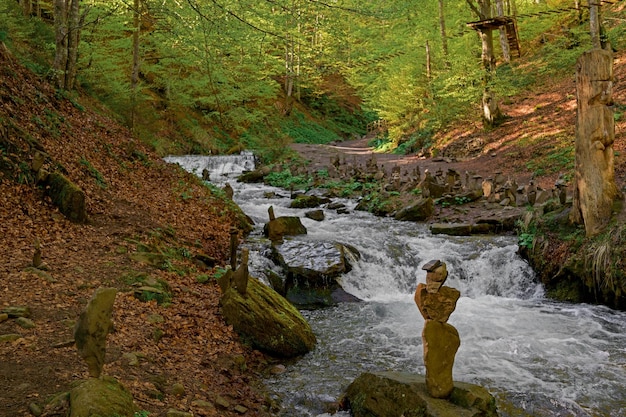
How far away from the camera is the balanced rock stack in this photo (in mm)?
4684

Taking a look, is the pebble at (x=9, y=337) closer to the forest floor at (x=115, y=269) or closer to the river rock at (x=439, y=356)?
the forest floor at (x=115, y=269)

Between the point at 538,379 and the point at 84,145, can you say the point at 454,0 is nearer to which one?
the point at 84,145

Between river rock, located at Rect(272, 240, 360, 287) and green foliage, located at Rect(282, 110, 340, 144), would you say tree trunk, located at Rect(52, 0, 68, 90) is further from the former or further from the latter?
green foliage, located at Rect(282, 110, 340, 144)

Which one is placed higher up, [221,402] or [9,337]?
[9,337]

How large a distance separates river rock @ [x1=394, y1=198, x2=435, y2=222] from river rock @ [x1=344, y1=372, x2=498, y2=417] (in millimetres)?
9120

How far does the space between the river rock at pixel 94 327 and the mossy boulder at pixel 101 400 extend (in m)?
0.19

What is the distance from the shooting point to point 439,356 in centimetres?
481

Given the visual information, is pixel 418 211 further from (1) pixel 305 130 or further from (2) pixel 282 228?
(1) pixel 305 130

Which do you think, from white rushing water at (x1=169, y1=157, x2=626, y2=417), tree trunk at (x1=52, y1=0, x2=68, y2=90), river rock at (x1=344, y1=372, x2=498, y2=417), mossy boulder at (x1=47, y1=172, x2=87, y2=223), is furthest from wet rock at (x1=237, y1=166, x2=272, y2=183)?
river rock at (x1=344, y1=372, x2=498, y2=417)

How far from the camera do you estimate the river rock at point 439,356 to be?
15.8 ft

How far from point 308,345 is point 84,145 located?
8238 mm

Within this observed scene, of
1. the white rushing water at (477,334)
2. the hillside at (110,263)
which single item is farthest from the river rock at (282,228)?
the hillside at (110,263)

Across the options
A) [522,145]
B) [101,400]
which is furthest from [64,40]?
[522,145]

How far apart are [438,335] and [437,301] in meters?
0.44
